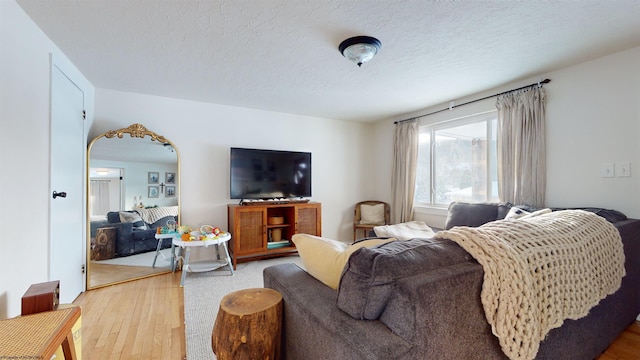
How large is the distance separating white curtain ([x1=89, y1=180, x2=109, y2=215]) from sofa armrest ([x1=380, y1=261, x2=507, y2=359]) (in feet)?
10.3

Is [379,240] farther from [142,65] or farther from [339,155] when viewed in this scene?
[339,155]

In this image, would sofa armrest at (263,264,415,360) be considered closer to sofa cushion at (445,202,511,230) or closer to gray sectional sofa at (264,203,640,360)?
gray sectional sofa at (264,203,640,360)

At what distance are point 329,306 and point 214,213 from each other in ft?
9.66

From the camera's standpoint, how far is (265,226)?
345cm

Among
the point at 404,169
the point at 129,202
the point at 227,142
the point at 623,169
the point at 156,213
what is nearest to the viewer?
the point at 623,169

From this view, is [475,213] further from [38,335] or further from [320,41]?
[38,335]

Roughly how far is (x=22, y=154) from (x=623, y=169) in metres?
4.23

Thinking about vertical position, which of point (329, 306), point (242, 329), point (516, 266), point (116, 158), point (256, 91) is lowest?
point (242, 329)

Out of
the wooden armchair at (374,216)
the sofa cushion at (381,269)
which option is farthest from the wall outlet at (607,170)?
the wooden armchair at (374,216)

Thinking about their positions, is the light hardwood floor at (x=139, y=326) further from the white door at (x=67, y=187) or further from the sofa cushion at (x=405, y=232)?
the sofa cushion at (x=405, y=232)

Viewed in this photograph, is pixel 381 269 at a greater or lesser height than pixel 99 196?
lesser

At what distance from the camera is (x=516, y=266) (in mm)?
939

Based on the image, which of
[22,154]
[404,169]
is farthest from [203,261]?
[404,169]

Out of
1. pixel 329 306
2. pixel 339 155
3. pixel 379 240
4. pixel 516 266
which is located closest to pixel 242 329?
pixel 329 306
